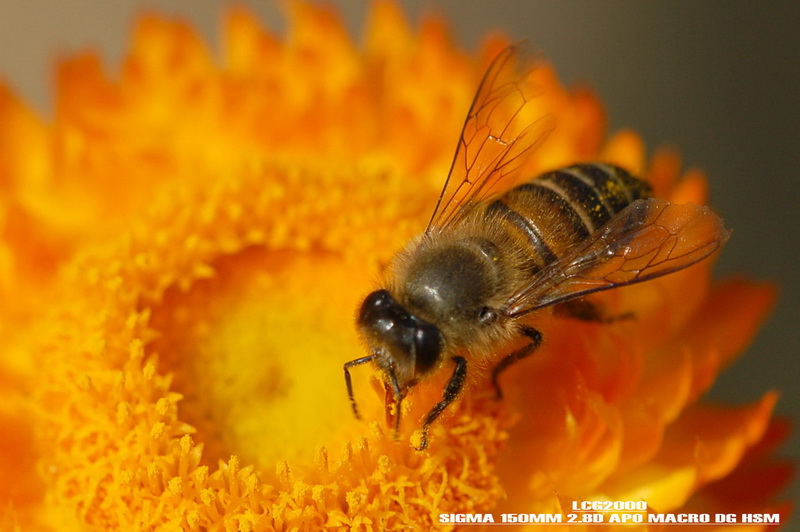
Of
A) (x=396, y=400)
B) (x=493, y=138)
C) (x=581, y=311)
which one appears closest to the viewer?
(x=396, y=400)

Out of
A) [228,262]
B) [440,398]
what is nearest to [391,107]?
[228,262]

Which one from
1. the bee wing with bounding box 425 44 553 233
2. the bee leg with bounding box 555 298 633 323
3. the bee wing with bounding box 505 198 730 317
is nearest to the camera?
the bee wing with bounding box 505 198 730 317

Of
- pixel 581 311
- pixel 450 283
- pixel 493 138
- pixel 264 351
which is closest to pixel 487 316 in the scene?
pixel 450 283

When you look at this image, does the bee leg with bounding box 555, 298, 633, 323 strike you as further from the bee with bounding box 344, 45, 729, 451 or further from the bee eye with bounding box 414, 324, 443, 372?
the bee eye with bounding box 414, 324, 443, 372

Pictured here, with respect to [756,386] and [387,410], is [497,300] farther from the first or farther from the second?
[756,386]

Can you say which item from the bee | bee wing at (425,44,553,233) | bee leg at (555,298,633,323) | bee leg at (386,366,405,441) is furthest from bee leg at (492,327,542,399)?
bee wing at (425,44,553,233)

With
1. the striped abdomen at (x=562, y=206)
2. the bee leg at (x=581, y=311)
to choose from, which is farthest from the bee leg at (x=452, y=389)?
the bee leg at (x=581, y=311)

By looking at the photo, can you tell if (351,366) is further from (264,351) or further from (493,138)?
(493,138)
